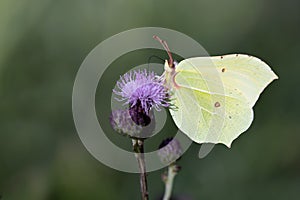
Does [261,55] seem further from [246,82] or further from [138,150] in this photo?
[138,150]

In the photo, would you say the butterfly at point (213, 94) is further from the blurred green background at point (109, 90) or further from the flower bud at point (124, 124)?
the blurred green background at point (109, 90)

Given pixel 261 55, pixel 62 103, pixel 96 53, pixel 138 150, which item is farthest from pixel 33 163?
pixel 261 55

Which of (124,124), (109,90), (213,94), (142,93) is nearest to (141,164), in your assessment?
(124,124)

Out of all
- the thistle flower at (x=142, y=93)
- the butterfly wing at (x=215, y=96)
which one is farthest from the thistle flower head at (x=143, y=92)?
the butterfly wing at (x=215, y=96)

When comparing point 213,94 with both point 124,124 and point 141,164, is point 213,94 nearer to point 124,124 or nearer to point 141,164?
point 124,124

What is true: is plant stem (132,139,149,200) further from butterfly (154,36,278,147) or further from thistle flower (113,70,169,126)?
butterfly (154,36,278,147)

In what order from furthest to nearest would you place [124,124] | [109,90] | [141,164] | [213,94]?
[109,90], [213,94], [124,124], [141,164]

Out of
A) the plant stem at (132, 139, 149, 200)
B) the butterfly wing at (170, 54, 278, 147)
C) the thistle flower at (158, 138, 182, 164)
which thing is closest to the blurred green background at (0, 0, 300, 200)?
the butterfly wing at (170, 54, 278, 147)
